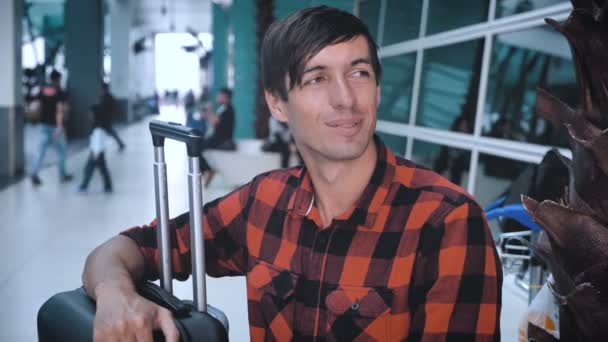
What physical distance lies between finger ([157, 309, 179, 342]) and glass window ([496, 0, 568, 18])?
336 cm

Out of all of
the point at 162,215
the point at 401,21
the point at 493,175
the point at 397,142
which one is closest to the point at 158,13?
the point at 401,21

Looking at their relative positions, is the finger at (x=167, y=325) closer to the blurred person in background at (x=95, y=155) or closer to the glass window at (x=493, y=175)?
the glass window at (x=493, y=175)

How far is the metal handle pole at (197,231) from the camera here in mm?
1240

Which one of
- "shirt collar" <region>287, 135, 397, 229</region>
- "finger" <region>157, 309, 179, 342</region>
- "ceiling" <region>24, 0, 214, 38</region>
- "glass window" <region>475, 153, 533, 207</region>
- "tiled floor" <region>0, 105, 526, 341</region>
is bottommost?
"tiled floor" <region>0, 105, 526, 341</region>

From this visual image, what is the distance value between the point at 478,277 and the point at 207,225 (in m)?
0.83

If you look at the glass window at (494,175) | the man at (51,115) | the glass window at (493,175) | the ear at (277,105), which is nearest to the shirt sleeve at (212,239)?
the ear at (277,105)

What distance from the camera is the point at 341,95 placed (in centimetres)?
136

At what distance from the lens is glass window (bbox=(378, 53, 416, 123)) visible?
7.62 meters

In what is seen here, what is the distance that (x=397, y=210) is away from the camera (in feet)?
4.33

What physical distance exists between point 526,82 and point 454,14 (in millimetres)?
1824

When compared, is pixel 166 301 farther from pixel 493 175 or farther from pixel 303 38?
pixel 493 175

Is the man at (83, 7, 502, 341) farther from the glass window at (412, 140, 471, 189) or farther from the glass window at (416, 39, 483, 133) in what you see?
the glass window at (416, 39, 483, 133)

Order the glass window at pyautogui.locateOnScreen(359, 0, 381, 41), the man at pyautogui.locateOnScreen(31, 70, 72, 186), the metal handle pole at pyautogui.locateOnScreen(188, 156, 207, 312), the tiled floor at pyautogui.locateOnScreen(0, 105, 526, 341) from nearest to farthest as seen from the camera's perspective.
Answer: the metal handle pole at pyautogui.locateOnScreen(188, 156, 207, 312) → the tiled floor at pyautogui.locateOnScreen(0, 105, 526, 341) → the man at pyautogui.locateOnScreen(31, 70, 72, 186) → the glass window at pyautogui.locateOnScreen(359, 0, 381, 41)

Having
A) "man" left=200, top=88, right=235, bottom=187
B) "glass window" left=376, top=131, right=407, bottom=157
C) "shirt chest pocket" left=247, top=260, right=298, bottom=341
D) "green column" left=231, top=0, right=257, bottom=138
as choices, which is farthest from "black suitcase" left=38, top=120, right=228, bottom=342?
"green column" left=231, top=0, right=257, bottom=138
